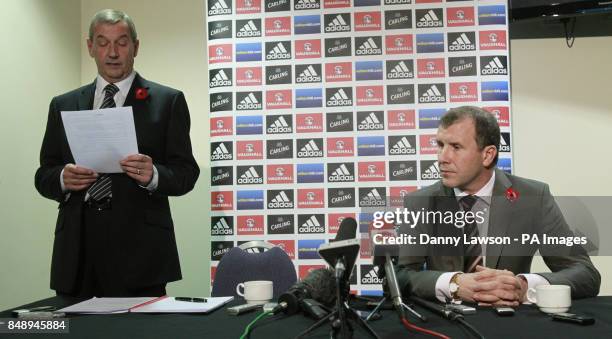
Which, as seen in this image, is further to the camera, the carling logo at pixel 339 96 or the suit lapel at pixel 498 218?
the carling logo at pixel 339 96

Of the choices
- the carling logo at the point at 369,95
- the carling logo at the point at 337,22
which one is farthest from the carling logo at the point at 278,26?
the carling logo at the point at 369,95

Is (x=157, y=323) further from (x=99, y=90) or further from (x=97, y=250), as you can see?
(x=99, y=90)

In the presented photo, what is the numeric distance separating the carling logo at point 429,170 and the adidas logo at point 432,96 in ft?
1.39

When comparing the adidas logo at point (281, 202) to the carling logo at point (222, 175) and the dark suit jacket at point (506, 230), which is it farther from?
the dark suit jacket at point (506, 230)

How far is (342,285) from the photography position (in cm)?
130

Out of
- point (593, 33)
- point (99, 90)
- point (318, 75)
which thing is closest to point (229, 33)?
point (318, 75)

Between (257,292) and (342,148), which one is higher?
(342,148)

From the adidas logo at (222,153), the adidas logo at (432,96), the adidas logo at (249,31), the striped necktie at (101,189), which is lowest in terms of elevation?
the striped necktie at (101,189)

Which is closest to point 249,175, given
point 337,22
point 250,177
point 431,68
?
point 250,177

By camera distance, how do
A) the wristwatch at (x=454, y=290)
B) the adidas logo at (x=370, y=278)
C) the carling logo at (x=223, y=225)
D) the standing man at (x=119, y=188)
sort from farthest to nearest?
1. the carling logo at (x=223, y=225)
2. the adidas logo at (x=370, y=278)
3. the standing man at (x=119, y=188)
4. the wristwatch at (x=454, y=290)

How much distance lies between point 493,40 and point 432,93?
1.80ft

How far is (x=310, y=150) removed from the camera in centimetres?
405

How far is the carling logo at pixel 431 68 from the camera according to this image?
398cm

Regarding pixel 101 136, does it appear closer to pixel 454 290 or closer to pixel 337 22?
pixel 454 290
